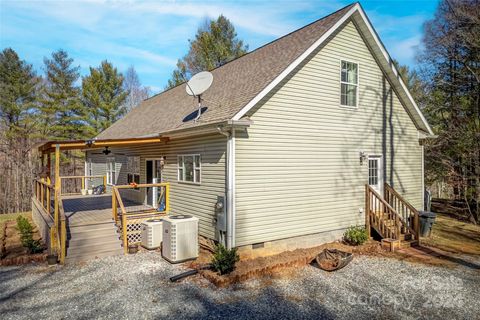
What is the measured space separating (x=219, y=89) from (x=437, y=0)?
13.8m

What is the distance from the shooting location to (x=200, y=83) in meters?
9.22

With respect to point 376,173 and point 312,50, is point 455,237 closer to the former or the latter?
point 376,173

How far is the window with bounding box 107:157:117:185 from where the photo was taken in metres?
15.4

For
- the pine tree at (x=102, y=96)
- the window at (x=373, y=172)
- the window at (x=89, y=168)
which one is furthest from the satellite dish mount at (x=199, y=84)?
the pine tree at (x=102, y=96)

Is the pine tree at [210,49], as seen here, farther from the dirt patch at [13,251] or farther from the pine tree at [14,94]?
the dirt patch at [13,251]

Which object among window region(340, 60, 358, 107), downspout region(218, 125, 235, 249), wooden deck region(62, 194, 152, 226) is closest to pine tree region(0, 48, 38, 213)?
wooden deck region(62, 194, 152, 226)

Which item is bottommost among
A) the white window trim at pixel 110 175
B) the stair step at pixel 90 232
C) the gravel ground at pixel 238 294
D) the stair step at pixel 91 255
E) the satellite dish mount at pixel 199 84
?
the gravel ground at pixel 238 294

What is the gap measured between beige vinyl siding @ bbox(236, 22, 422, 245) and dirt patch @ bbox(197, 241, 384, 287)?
551 millimetres

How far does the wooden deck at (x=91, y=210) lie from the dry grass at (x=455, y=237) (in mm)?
9969

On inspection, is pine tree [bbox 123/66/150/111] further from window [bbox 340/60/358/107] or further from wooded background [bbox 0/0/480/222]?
window [bbox 340/60/358/107]

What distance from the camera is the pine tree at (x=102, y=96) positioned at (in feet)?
84.2

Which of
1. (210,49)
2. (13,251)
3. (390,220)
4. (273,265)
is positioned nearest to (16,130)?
(210,49)

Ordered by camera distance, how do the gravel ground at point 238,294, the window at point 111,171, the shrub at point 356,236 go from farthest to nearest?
the window at point 111,171 < the shrub at point 356,236 < the gravel ground at point 238,294

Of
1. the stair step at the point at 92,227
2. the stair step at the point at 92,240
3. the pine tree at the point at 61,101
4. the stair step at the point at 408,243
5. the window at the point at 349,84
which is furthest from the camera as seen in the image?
the pine tree at the point at 61,101
